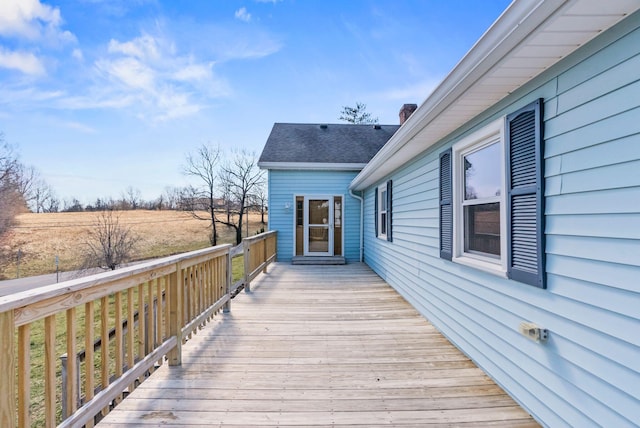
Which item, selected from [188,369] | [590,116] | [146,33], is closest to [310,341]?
[188,369]

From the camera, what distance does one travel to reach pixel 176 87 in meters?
12.6

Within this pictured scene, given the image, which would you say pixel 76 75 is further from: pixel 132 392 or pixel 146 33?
pixel 132 392

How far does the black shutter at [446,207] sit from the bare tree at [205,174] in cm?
1674

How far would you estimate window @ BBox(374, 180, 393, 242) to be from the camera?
619 cm

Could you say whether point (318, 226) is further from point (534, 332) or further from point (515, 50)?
point (515, 50)

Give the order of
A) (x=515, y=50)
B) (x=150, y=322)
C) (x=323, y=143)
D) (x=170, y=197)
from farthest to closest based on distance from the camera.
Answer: (x=170, y=197) → (x=323, y=143) → (x=150, y=322) → (x=515, y=50)

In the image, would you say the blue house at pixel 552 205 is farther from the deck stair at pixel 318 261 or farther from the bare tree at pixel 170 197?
the bare tree at pixel 170 197

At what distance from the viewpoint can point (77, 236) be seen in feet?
59.9

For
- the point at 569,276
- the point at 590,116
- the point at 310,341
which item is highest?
the point at 590,116

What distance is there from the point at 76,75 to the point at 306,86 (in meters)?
8.74

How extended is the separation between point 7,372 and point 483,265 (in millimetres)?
3068

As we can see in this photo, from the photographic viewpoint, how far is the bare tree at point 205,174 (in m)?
18.8

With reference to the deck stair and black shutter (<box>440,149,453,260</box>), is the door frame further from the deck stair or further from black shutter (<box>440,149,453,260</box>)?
black shutter (<box>440,149,453,260</box>)

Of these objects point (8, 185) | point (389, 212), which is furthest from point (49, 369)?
point (8, 185)
